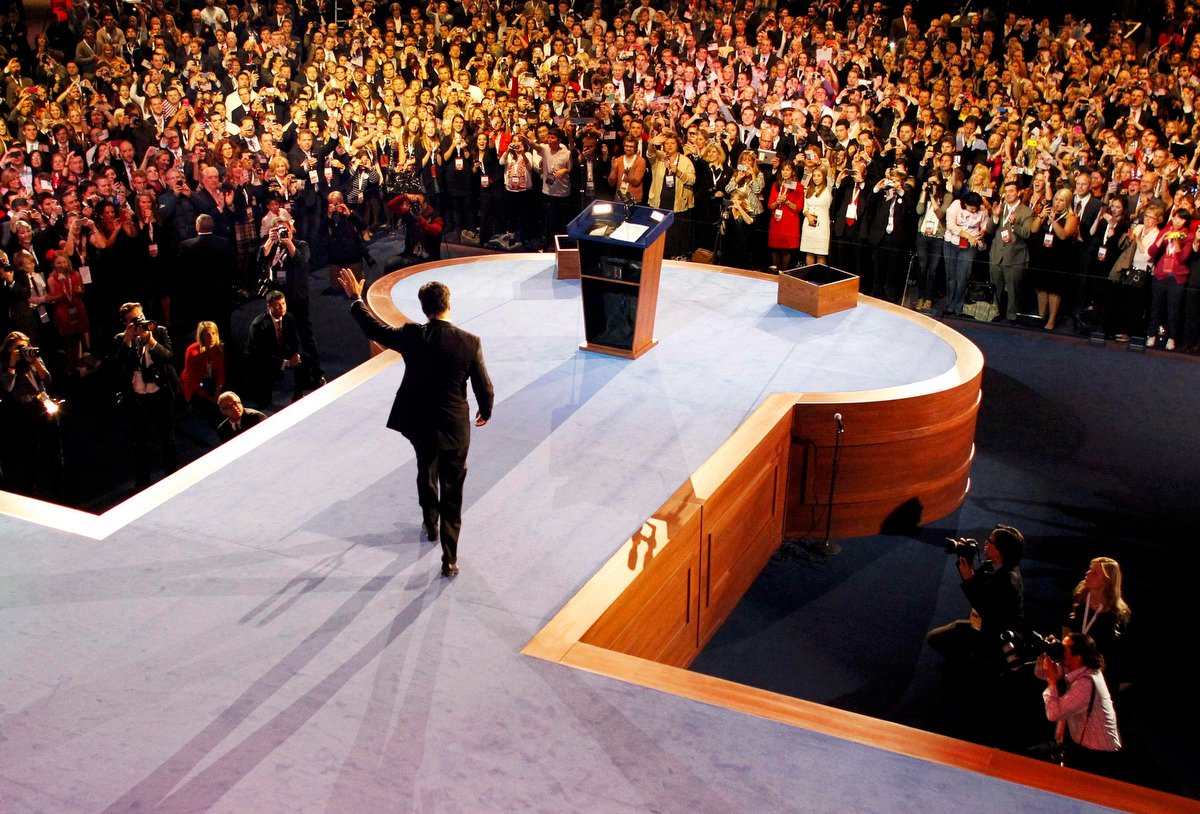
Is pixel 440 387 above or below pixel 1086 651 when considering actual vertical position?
above

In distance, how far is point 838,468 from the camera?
6.29 metres

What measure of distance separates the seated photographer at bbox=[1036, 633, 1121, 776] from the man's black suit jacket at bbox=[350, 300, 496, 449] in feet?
7.75

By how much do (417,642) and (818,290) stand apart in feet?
14.5

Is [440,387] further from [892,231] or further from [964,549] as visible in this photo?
[892,231]

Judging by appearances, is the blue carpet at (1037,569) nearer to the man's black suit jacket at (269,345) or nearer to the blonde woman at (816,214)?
the blonde woman at (816,214)

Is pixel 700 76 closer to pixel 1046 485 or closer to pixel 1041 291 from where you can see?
pixel 1041 291

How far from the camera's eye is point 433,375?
4285 millimetres

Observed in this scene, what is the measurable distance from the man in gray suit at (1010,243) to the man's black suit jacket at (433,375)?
19.9ft

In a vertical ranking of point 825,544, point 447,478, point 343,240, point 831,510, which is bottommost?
point 825,544

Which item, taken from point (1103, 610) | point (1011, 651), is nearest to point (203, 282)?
point (1011, 651)

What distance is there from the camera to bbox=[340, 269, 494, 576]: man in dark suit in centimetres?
428

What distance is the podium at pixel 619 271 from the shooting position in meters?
6.39

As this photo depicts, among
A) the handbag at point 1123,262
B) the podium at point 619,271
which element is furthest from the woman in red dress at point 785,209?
the podium at point 619,271

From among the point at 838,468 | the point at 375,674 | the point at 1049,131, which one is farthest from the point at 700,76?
the point at 375,674
